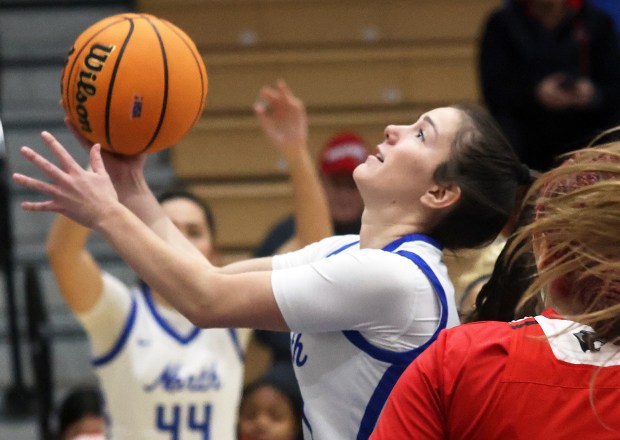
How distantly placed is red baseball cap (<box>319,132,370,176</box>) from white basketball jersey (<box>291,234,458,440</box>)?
3060mm

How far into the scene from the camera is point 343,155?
5.42m

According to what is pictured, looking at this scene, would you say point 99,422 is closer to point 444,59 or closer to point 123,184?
point 123,184

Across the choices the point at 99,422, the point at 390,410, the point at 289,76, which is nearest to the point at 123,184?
the point at 390,410

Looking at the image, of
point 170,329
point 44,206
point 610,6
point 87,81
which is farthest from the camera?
point 610,6

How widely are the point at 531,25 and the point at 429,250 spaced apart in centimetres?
402

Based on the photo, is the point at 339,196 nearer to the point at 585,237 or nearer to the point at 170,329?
the point at 170,329

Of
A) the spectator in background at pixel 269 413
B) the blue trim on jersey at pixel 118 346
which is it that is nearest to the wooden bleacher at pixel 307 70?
the spectator in background at pixel 269 413

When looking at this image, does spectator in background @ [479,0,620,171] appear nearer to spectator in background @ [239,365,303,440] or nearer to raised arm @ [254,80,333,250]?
spectator in background @ [239,365,303,440]

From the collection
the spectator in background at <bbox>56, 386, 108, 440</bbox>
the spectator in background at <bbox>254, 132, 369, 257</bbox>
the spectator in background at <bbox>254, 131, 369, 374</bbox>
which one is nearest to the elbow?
the spectator in background at <bbox>56, 386, 108, 440</bbox>

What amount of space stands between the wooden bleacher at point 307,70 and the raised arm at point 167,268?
4.52 metres

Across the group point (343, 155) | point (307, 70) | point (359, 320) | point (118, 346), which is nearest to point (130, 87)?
point (359, 320)

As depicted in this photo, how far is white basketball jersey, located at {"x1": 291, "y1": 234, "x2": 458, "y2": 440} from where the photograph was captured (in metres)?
2.19

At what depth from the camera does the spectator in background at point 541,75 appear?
19.4 ft

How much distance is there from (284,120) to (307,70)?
12.6 feet
